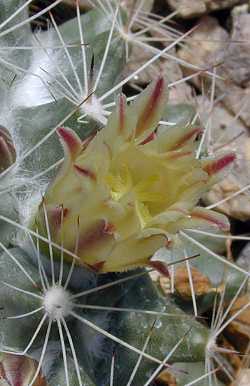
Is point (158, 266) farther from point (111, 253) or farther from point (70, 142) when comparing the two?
point (70, 142)

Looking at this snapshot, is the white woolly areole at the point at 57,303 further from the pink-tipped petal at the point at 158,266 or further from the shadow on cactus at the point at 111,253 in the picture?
the pink-tipped petal at the point at 158,266

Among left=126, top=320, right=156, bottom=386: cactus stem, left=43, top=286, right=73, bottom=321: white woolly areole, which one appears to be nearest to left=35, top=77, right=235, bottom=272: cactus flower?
left=43, top=286, right=73, bottom=321: white woolly areole

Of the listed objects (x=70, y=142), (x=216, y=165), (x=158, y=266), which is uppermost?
(x=70, y=142)

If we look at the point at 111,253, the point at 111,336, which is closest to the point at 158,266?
the point at 111,253

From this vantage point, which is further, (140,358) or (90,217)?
(140,358)

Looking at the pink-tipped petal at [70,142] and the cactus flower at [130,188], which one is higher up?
the pink-tipped petal at [70,142]

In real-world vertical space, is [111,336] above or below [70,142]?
below

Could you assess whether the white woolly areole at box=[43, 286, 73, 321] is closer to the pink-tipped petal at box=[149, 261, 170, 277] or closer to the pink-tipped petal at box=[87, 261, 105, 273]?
the pink-tipped petal at box=[87, 261, 105, 273]

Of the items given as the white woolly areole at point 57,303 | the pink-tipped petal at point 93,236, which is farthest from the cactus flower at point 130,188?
the white woolly areole at point 57,303

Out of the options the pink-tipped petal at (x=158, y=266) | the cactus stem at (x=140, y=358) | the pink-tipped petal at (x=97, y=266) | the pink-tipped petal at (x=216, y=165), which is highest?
the pink-tipped petal at (x=216, y=165)
